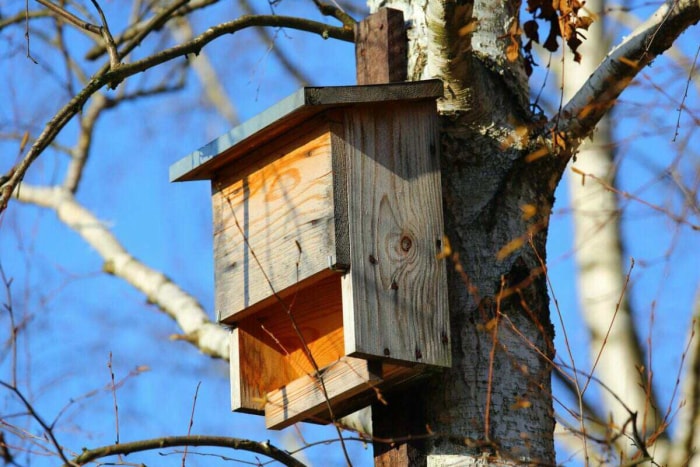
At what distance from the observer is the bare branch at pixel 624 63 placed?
2.64 metres

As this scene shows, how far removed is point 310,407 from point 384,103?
76 cm

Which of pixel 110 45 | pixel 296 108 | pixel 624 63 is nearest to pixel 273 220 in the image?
pixel 296 108

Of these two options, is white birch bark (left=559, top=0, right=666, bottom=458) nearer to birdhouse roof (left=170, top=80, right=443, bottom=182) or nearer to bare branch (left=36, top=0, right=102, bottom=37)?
birdhouse roof (left=170, top=80, right=443, bottom=182)

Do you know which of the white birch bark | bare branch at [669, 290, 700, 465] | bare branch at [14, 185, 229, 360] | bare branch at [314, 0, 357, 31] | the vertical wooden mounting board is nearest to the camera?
the vertical wooden mounting board

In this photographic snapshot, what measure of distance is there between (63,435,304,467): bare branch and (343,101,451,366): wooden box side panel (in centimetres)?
28

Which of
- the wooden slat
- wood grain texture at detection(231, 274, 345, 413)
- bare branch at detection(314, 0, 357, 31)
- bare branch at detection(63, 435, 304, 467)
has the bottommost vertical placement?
bare branch at detection(63, 435, 304, 467)

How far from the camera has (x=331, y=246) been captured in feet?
8.41

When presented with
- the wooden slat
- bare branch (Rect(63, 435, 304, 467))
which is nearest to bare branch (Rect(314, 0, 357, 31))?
the wooden slat

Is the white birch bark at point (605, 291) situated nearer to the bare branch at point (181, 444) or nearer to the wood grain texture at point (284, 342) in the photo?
the wood grain texture at point (284, 342)

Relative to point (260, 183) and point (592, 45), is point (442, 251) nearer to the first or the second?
point (260, 183)

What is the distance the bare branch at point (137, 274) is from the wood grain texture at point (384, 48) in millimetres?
1389

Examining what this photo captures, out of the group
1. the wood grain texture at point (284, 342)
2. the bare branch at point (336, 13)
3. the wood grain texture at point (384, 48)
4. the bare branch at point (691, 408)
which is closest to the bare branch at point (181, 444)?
the wood grain texture at point (284, 342)

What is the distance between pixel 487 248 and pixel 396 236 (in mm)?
229

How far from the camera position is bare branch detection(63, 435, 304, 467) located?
83.9 inches
